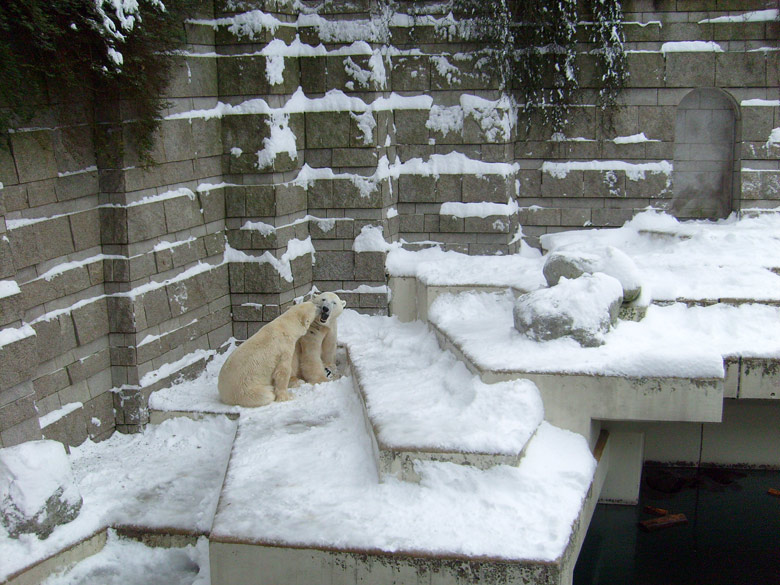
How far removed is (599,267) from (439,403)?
1.49 meters

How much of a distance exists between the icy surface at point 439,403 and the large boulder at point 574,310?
0.49 meters

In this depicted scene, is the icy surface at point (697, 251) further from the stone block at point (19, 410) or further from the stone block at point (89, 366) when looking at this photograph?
the stone block at point (19, 410)

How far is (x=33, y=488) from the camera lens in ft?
12.3

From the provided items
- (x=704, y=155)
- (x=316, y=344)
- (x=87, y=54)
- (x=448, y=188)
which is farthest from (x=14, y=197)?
(x=704, y=155)

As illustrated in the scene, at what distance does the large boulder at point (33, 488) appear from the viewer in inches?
145

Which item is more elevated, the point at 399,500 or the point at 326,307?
the point at 326,307

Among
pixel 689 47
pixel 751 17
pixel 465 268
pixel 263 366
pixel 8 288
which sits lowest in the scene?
pixel 263 366

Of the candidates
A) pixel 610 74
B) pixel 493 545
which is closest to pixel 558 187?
pixel 610 74

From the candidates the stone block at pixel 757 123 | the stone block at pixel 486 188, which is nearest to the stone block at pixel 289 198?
the stone block at pixel 486 188

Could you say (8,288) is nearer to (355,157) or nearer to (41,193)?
(41,193)

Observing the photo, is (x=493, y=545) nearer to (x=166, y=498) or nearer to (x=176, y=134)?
(x=166, y=498)

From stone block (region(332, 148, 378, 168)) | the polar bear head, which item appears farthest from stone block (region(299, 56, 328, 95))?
the polar bear head

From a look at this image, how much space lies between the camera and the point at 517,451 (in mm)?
3867

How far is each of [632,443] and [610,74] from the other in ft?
11.6
